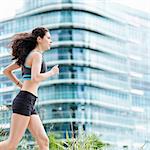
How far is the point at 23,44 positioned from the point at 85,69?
169ft

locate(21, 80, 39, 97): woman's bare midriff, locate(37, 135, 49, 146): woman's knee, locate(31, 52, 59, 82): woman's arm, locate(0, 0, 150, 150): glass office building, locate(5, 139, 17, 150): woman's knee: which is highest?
locate(0, 0, 150, 150): glass office building

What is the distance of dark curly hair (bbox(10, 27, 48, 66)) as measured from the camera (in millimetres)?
4340

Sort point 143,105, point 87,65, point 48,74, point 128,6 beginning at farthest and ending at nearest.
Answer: point 128,6 → point 143,105 → point 87,65 → point 48,74

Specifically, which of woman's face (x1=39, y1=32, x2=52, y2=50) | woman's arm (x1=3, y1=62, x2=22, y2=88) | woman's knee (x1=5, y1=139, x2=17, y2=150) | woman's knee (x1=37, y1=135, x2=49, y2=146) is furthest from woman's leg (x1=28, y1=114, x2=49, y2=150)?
woman's face (x1=39, y1=32, x2=52, y2=50)

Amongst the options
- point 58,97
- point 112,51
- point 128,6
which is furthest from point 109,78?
point 128,6

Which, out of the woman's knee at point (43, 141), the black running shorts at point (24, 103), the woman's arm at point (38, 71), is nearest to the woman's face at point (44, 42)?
the woman's arm at point (38, 71)

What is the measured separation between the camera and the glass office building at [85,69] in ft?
177

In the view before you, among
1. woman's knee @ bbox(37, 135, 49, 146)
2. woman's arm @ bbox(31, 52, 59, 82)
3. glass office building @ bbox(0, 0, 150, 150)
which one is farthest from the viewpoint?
glass office building @ bbox(0, 0, 150, 150)

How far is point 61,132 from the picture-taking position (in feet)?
171

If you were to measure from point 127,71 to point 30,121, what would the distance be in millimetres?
58850

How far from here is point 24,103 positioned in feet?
13.6

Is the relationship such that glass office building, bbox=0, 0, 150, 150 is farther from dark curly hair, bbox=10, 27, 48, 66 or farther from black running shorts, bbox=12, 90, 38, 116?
A: black running shorts, bbox=12, 90, 38, 116

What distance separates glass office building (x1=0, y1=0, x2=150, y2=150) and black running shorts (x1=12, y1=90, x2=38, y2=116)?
4602 cm

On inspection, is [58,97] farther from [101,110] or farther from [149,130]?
[149,130]
